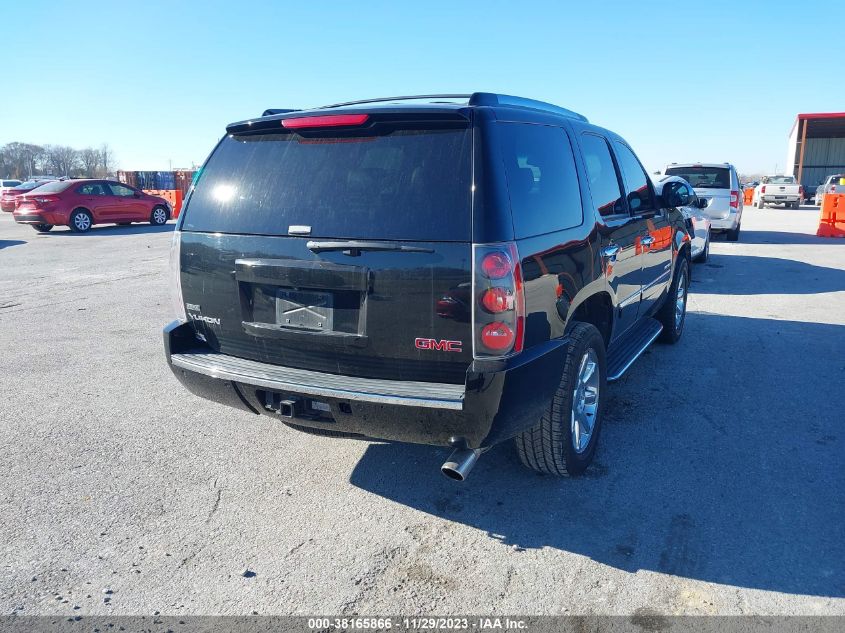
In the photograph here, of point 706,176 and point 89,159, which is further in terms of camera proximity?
point 89,159

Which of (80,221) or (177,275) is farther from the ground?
(177,275)

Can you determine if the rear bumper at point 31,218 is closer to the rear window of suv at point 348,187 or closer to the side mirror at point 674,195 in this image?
the rear window of suv at point 348,187

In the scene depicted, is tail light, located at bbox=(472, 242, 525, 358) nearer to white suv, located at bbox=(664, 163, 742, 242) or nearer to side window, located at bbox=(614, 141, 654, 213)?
side window, located at bbox=(614, 141, 654, 213)

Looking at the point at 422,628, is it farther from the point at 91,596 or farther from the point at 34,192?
the point at 34,192

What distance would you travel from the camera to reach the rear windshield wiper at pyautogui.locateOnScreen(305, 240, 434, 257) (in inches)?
114

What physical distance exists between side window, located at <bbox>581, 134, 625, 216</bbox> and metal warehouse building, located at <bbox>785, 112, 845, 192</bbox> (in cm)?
4370

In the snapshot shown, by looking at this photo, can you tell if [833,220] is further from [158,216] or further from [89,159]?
[89,159]

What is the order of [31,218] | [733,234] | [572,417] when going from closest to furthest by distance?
[572,417], [733,234], [31,218]

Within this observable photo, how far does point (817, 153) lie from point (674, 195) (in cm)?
4875

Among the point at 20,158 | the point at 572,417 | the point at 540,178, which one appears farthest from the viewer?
the point at 20,158

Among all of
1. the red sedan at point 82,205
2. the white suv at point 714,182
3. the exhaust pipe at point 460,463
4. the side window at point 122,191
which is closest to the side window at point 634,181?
the exhaust pipe at point 460,463

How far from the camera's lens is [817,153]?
151 feet

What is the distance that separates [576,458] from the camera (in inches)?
142

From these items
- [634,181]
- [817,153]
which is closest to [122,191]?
[634,181]
